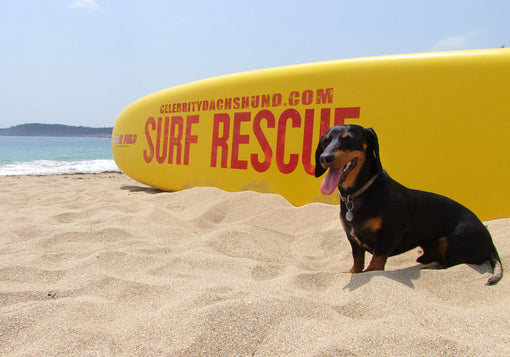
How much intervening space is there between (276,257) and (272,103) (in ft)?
6.01

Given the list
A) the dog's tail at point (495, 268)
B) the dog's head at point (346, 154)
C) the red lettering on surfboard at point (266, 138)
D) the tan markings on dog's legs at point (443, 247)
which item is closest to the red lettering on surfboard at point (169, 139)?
the red lettering on surfboard at point (266, 138)

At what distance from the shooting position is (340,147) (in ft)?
5.31

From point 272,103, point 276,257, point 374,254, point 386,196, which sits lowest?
point 276,257

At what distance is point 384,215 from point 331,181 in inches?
10.7

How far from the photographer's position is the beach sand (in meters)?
1.06

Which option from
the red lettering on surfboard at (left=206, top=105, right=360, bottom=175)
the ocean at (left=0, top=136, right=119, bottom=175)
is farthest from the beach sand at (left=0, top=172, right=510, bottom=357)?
the ocean at (left=0, top=136, right=119, bottom=175)

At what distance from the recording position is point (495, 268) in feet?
5.42

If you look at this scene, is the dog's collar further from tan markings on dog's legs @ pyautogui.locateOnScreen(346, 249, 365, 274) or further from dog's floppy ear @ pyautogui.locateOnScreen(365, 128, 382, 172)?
tan markings on dog's legs @ pyautogui.locateOnScreen(346, 249, 365, 274)

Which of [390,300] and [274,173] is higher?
[274,173]

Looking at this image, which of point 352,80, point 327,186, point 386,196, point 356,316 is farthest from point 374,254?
point 352,80

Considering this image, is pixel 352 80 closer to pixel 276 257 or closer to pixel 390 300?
pixel 276 257

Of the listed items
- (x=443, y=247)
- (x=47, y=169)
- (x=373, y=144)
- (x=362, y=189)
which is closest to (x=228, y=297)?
(x=362, y=189)

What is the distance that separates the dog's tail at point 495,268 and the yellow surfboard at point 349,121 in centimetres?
103

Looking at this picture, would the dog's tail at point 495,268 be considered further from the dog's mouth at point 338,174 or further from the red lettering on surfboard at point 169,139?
the red lettering on surfboard at point 169,139
